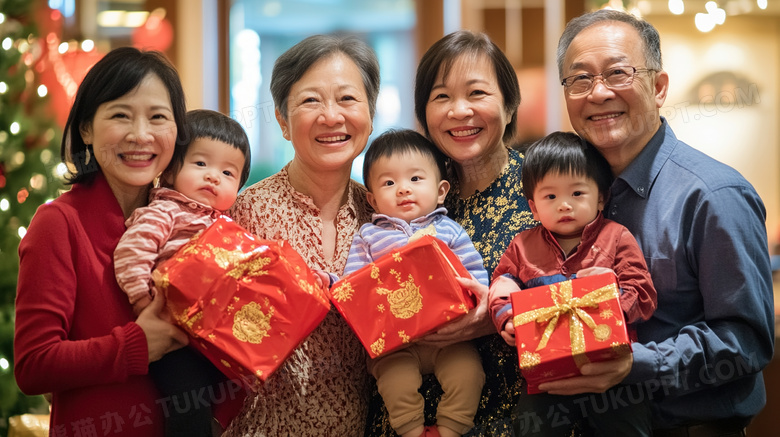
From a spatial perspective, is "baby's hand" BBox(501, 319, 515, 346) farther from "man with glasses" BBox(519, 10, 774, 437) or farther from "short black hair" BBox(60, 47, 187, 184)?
"short black hair" BBox(60, 47, 187, 184)

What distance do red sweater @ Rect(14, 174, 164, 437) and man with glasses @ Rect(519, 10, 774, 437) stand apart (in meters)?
1.06

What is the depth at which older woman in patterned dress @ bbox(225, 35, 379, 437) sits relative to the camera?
2018mm

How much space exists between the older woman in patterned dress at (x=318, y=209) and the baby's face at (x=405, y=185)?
0.13m

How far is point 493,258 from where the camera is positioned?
2.13 meters

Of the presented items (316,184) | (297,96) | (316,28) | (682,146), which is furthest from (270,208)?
(316,28)

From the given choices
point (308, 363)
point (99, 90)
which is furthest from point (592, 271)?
point (99, 90)

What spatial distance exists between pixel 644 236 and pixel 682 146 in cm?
32

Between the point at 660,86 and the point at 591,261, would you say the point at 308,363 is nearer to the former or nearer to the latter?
the point at 591,261

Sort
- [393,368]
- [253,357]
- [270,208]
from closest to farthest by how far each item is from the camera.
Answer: [253,357], [393,368], [270,208]

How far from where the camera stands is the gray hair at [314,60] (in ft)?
7.13

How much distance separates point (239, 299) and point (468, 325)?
0.63 meters

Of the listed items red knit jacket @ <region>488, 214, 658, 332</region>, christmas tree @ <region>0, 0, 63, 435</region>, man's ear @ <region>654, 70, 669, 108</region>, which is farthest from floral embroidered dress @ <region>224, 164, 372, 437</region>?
christmas tree @ <region>0, 0, 63, 435</region>

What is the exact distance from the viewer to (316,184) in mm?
2227

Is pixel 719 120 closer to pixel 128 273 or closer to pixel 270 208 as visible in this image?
pixel 270 208
